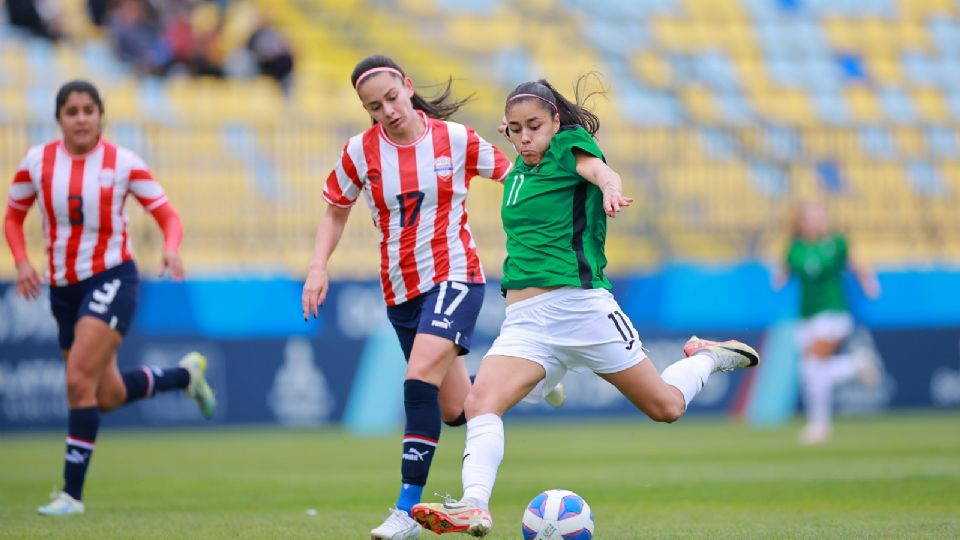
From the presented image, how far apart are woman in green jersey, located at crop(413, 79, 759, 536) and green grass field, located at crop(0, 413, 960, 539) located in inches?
35.0

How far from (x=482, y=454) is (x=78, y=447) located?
3.14 metres

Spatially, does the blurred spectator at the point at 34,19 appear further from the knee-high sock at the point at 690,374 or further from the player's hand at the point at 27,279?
the knee-high sock at the point at 690,374

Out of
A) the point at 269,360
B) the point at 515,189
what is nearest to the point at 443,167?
the point at 515,189

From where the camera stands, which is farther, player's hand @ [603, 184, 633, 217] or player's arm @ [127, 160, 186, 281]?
player's arm @ [127, 160, 186, 281]

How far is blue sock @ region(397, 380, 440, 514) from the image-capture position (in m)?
6.59

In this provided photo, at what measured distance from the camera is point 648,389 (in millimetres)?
6449

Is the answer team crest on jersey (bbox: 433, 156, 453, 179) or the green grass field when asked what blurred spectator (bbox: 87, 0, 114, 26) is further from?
team crest on jersey (bbox: 433, 156, 453, 179)

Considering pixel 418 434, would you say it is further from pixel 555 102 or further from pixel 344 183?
pixel 555 102

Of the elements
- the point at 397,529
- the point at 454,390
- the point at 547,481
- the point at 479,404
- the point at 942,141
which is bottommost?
the point at 547,481

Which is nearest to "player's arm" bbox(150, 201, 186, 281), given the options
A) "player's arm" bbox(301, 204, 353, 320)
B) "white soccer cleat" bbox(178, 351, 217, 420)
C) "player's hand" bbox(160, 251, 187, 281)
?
"player's hand" bbox(160, 251, 187, 281)

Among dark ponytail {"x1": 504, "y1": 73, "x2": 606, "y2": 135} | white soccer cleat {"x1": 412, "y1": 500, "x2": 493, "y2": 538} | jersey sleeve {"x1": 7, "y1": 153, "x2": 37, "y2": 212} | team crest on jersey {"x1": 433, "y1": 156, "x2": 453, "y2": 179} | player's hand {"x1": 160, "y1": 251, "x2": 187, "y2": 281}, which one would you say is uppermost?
dark ponytail {"x1": 504, "y1": 73, "x2": 606, "y2": 135}

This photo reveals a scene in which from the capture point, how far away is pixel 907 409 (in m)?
17.5

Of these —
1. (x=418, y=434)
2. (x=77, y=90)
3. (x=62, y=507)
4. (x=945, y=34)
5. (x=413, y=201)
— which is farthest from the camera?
(x=945, y=34)

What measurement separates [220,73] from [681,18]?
7.32 meters
